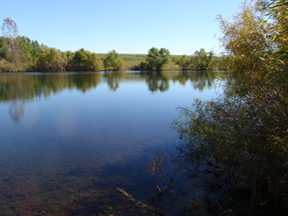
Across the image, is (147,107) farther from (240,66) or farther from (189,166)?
(240,66)

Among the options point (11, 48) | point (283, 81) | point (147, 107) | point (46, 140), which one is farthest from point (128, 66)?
point (283, 81)

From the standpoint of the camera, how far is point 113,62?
8331 cm

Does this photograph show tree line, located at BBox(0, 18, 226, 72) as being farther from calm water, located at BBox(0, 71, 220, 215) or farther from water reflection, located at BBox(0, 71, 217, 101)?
calm water, located at BBox(0, 71, 220, 215)

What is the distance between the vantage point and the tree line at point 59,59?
58.8 meters

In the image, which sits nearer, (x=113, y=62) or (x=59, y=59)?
(x=59, y=59)

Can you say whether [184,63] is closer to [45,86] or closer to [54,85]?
[54,85]

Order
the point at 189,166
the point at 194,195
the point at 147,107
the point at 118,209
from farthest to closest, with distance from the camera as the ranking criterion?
the point at 147,107 < the point at 189,166 < the point at 194,195 < the point at 118,209

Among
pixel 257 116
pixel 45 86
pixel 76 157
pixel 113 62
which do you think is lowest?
pixel 76 157

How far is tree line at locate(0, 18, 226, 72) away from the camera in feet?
193

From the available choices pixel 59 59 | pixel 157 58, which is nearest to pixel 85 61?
pixel 59 59

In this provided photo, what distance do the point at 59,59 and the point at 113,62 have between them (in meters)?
20.8

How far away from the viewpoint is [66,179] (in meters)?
5.52

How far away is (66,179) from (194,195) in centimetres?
339

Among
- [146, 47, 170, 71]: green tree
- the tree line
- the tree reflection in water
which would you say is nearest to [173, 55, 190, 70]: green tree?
the tree line
